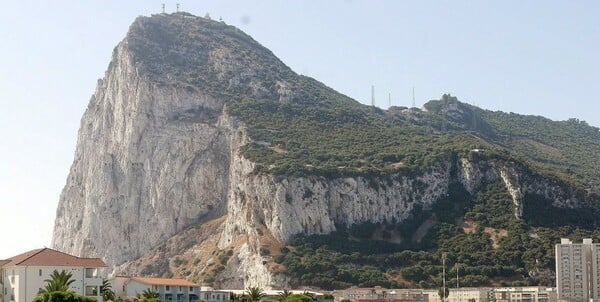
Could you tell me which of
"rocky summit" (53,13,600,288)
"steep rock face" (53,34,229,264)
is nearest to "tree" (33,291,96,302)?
"rocky summit" (53,13,600,288)

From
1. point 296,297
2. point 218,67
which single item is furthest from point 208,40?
point 296,297

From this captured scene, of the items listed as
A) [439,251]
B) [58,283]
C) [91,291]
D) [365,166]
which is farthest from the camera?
[365,166]

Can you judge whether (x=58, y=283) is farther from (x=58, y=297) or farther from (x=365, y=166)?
(x=365, y=166)

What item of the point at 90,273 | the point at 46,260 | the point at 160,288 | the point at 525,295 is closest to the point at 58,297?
the point at 46,260

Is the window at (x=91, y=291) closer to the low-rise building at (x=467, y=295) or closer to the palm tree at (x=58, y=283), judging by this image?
the palm tree at (x=58, y=283)

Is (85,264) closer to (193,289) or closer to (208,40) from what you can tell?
(193,289)

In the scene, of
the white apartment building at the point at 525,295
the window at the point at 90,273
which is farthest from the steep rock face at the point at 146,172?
the window at the point at 90,273

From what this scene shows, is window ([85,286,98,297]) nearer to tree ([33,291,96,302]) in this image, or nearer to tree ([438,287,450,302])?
tree ([33,291,96,302])

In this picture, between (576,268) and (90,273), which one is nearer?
(90,273)
